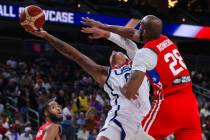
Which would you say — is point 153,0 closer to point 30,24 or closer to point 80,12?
point 80,12

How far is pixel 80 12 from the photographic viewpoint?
18.8 m

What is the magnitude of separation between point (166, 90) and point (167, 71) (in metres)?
0.18

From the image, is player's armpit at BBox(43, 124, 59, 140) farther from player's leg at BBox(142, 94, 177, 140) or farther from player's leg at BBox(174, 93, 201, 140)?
player's leg at BBox(174, 93, 201, 140)

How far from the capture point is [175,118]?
4.97 m

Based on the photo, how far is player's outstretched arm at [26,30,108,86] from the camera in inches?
238

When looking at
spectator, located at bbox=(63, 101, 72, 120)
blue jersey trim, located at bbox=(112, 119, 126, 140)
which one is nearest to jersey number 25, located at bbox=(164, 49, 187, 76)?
blue jersey trim, located at bbox=(112, 119, 126, 140)

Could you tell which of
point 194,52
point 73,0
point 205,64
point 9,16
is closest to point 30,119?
point 9,16

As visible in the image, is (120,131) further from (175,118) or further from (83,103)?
(83,103)

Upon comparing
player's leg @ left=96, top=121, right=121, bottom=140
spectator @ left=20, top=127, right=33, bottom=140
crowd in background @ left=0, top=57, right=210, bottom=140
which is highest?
player's leg @ left=96, top=121, right=121, bottom=140

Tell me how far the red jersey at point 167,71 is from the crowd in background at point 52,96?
277 inches

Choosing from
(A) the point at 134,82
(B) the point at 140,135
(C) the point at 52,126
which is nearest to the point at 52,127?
(C) the point at 52,126

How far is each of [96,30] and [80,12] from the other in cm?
1291

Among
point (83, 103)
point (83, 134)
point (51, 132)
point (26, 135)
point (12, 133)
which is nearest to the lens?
point (51, 132)

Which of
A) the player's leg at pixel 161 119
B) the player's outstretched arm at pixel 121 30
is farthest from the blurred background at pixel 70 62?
the player's leg at pixel 161 119
